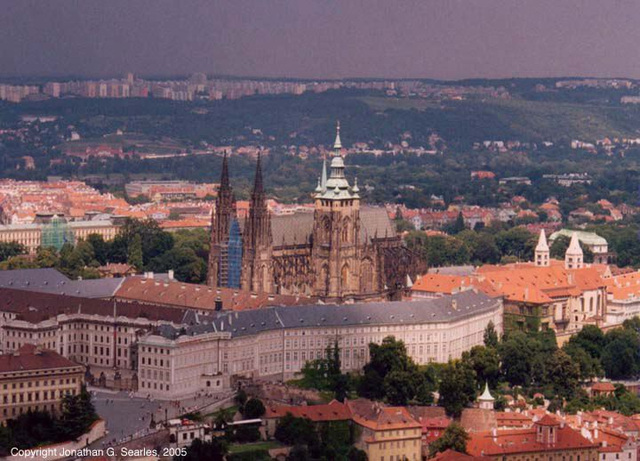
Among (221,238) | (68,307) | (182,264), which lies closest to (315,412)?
(68,307)

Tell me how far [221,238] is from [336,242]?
521cm

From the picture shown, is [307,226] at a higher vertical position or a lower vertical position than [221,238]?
higher

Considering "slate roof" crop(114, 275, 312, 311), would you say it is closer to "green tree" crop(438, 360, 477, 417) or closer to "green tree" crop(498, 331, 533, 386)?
"green tree" crop(498, 331, 533, 386)

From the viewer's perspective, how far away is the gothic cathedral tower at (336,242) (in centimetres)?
7588

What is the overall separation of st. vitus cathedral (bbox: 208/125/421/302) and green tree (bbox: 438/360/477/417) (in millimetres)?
15440

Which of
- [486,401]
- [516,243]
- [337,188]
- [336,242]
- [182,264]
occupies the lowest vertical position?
[486,401]

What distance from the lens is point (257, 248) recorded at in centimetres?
7456

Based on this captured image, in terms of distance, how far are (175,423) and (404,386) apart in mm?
10203

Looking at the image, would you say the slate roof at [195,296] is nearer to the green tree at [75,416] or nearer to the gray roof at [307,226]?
the gray roof at [307,226]

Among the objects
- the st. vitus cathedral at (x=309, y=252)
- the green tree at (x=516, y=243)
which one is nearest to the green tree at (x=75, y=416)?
the st. vitus cathedral at (x=309, y=252)

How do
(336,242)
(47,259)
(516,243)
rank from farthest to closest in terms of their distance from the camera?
(516,243) < (47,259) < (336,242)

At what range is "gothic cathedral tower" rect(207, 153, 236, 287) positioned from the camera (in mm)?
76875

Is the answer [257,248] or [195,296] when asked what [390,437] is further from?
[257,248]

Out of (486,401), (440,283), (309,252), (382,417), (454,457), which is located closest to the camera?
(454,457)
